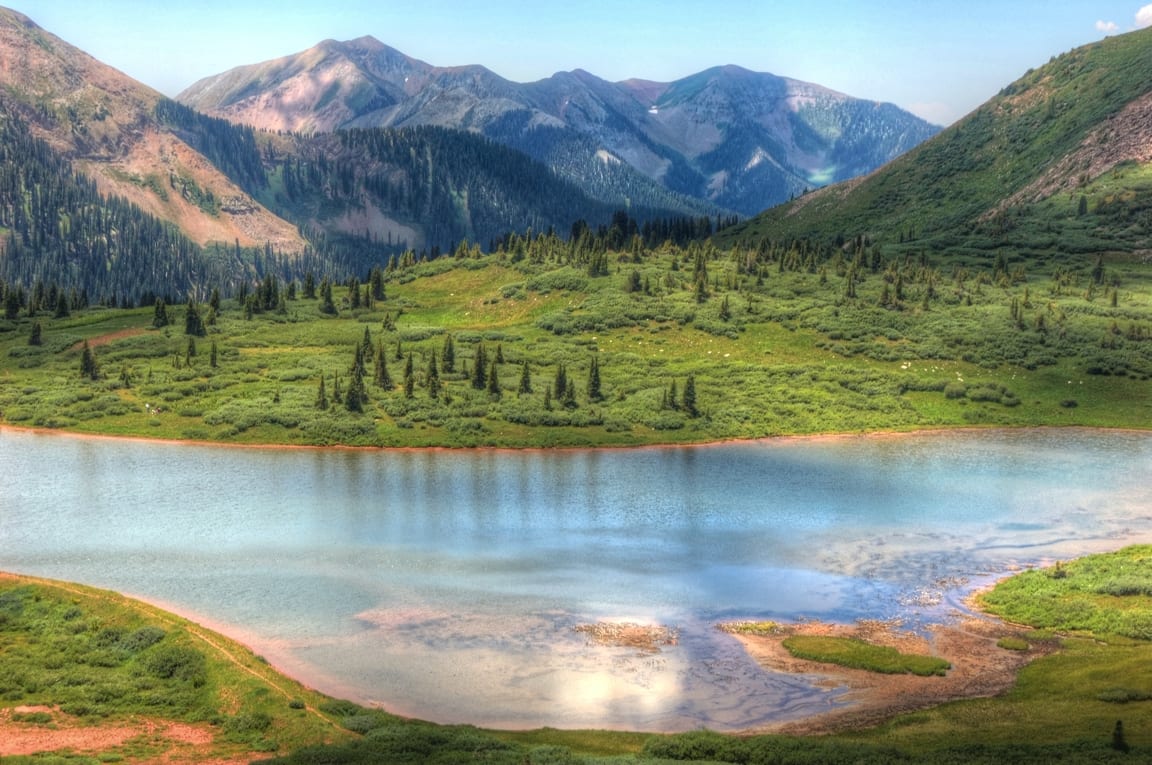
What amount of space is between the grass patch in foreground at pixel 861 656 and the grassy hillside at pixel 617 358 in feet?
202

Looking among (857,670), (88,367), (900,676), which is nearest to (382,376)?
(88,367)

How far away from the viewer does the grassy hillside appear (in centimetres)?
11994

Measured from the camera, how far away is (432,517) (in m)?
79.9

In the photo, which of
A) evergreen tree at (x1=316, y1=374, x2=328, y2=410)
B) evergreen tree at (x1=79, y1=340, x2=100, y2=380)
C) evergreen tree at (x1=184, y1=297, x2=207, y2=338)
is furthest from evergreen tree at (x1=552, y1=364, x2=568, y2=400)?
evergreen tree at (x1=184, y1=297, x2=207, y2=338)

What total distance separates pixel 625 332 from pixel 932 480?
69.0 metres

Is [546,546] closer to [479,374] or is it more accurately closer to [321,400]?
[321,400]

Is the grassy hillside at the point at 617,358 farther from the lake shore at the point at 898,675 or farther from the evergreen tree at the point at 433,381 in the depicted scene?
the lake shore at the point at 898,675

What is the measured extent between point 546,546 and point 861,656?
2534 centimetres

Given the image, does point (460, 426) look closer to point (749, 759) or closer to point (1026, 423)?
point (1026, 423)

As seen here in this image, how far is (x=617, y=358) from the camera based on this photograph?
148125 millimetres

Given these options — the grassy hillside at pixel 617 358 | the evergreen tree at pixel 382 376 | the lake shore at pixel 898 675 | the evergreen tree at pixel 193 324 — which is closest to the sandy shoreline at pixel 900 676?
the lake shore at pixel 898 675

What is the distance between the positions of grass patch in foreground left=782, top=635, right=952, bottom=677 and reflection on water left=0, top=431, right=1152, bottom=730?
309 centimetres


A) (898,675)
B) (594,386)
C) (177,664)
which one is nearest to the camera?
(177,664)

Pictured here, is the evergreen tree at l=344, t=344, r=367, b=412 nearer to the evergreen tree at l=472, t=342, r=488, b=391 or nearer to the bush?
the evergreen tree at l=472, t=342, r=488, b=391
